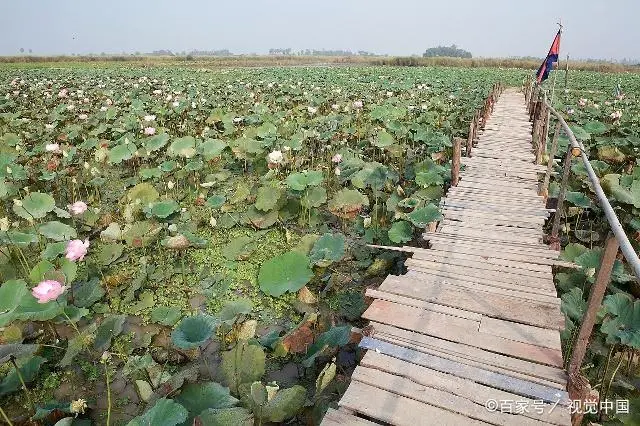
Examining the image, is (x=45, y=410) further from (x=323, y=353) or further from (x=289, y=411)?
(x=323, y=353)

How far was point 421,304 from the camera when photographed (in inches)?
108

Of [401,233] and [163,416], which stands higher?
[401,233]

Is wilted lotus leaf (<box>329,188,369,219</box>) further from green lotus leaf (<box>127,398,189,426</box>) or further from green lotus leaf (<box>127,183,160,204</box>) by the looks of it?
green lotus leaf (<box>127,398,189,426</box>)

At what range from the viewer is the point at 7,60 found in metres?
38.8

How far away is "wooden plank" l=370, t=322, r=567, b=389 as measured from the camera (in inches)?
84.1

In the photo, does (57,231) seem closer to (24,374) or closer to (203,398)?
(24,374)

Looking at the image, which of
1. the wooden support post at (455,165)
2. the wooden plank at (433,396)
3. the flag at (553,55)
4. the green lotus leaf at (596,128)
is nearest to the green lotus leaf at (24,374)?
the wooden plank at (433,396)

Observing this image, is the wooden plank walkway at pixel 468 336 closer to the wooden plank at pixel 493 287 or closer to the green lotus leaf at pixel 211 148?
the wooden plank at pixel 493 287

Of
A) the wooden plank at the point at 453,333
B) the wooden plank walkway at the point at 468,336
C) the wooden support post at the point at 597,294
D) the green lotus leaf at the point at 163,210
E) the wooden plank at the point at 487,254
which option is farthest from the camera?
the green lotus leaf at the point at 163,210

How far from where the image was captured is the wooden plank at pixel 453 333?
227 centimetres

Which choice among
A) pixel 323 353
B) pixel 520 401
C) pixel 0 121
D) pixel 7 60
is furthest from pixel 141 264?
pixel 7 60

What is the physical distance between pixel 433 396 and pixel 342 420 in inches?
17.9

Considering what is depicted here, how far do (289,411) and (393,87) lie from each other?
45.6 feet

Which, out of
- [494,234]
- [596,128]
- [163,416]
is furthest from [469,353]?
[596,128]
